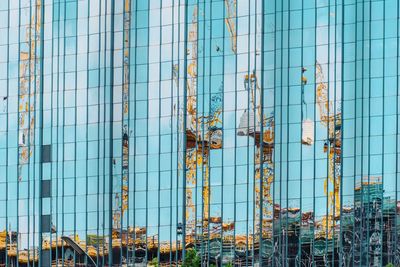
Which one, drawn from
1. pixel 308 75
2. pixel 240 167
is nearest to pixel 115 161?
pixel 240 167

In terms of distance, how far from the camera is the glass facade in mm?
77812

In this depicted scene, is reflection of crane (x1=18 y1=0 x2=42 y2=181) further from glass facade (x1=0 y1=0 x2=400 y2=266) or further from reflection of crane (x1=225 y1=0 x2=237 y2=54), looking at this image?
reflection of crane (x1=225 y1=0 x2=237 y2=54)

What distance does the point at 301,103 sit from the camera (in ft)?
260

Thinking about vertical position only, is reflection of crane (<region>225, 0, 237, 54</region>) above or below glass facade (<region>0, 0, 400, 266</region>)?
above

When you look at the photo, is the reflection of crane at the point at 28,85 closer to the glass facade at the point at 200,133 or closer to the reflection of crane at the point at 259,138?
the glass facade at the point at 200,133

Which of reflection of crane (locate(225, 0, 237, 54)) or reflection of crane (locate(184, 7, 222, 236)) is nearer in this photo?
reflection of crane (locate(184, 7, 222, 236))

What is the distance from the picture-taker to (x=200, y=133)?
8119 centimetres

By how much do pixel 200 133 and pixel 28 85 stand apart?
529 inches

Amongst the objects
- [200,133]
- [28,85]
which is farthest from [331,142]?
[28,85]

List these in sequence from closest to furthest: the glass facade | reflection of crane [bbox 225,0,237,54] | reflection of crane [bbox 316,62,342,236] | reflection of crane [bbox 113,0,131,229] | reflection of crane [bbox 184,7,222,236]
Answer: reflection of crane [bbox 316,62,342,236]
the glass facade
reflection of crane [bbox 184,7,222,236]
reflection of crane [bbox 225,0,237,54]
reflection of crane [bbox 113,0,131,229]

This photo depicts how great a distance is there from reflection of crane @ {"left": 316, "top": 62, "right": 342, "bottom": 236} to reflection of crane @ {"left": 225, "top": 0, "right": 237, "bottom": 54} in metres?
5.75

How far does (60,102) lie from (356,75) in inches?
813

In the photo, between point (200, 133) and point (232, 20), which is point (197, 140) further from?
point (232, 20)

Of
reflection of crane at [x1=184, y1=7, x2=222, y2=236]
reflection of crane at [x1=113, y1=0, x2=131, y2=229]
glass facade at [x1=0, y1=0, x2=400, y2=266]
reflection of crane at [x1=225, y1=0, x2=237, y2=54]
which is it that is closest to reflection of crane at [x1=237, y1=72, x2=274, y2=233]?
glass facade at [x1=0, y1=0, x2=400, y2=266]
